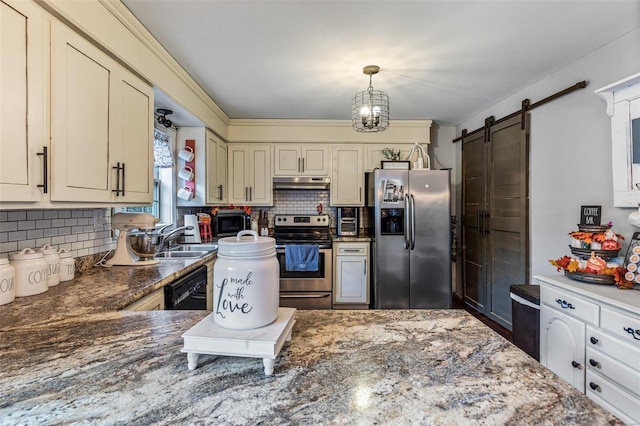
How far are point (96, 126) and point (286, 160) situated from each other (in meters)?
2.42

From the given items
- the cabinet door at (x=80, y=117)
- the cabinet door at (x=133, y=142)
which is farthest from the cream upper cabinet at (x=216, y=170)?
the cabinet door at (x=80, y=117)

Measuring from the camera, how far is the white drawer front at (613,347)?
1391 millimetres

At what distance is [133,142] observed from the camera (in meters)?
1.78

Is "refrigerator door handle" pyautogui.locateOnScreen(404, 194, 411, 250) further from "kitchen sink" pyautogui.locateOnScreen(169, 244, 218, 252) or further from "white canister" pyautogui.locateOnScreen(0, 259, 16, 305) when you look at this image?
"white canister" pyautogui.locateOnScreen(0, 259, 16, 305)

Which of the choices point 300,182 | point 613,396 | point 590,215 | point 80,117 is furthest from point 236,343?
point 300,182

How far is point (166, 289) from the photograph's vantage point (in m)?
1.71

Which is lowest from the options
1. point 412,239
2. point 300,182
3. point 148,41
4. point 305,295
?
point 305,295

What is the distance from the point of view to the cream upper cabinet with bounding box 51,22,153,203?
4.15ft

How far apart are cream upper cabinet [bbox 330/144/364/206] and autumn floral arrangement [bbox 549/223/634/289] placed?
223 centimetres

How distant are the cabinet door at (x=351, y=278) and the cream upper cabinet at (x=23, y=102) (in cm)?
272

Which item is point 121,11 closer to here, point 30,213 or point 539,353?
point 30,213

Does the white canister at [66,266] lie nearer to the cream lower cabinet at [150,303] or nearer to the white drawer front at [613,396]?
the cream lower cabinet at [150,303]

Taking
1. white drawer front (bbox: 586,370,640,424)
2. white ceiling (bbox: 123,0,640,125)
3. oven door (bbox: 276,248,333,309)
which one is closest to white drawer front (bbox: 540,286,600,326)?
white drawer front (bbox: 586,370,640,424)

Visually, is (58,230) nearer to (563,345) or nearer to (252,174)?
(252,174)
